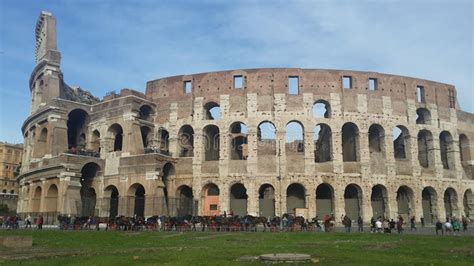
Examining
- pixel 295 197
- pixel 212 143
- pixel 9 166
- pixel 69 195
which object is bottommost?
pixel 295 197

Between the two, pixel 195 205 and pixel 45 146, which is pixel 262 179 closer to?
pixel 195 205

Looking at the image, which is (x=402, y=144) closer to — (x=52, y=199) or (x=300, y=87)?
(x=300, y=87)

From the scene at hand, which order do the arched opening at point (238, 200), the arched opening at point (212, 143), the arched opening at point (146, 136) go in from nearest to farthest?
1. the arched opening at point (238, 200)
2. the arched opening at point (212, 143)
3. the arched opening at point (146, 136)

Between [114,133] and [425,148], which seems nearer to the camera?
[425,148]

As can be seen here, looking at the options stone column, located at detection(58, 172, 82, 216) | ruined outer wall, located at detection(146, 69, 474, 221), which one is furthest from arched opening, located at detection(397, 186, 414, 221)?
stone column, located at detection(58, 172, 82, 216)

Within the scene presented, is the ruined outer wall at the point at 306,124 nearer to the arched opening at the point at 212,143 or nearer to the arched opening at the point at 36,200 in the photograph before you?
the arched opening at the point at 212,143

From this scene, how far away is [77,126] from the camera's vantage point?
44.0m

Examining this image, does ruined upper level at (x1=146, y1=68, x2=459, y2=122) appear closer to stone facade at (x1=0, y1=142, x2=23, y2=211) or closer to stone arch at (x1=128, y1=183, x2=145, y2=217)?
stone arch at (x1=128, y1=183, x2=145, y2=217)

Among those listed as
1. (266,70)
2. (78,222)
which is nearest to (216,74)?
(266,70)

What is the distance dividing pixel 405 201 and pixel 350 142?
6.67m

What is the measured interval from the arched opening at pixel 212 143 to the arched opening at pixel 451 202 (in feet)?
68.0

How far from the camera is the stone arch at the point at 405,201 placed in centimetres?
3622

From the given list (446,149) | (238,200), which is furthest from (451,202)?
(238,200)

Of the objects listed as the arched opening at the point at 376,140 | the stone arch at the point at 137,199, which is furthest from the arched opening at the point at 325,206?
the stone arch at the point at 137,199
